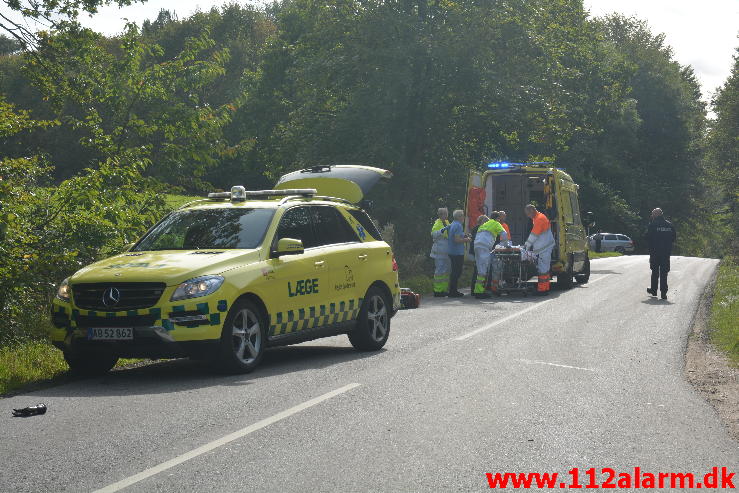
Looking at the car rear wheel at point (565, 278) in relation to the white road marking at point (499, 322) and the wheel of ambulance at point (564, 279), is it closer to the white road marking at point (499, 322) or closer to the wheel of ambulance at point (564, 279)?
the wheel of ambulance at point (564, 279)

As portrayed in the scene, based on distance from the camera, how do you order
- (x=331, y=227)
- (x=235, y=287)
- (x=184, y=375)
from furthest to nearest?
(x=331, y=227) < (x=184, y=375) < (x=235, y=287)

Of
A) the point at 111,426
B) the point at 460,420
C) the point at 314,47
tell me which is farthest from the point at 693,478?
the point at 314,47

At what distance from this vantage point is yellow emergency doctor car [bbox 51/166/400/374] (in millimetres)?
9953

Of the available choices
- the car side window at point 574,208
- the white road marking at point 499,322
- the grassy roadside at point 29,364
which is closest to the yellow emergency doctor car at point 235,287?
the grassy roadside at point 29,364

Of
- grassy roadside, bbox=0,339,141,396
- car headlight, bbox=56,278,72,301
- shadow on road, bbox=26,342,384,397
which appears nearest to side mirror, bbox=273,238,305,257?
shadow on road, bbox=26,342,384,397

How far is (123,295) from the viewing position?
1005cm

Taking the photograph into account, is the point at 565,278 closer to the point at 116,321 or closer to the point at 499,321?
the point at 499,321

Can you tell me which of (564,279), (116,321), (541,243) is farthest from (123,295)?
(564,279)

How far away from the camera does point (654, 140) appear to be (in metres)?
75.4

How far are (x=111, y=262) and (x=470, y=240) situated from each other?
1245 cm

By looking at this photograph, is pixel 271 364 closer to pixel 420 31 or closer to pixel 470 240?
pixel 470 240

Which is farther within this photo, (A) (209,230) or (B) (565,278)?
(B) (565,278)

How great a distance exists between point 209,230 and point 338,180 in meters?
7.16

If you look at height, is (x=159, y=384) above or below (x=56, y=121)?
below
